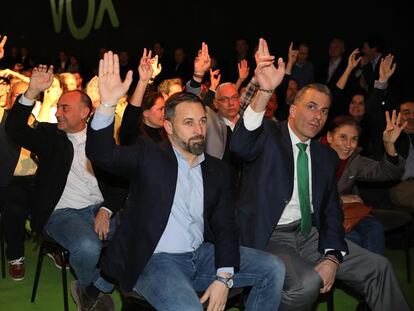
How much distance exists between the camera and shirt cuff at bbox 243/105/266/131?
3.01m

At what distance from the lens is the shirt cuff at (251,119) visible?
3014mm

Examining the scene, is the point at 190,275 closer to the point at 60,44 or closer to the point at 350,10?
the point at 350,10

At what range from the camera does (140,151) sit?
9.10 ft

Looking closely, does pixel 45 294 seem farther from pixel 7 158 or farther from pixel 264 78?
pixel 264 78

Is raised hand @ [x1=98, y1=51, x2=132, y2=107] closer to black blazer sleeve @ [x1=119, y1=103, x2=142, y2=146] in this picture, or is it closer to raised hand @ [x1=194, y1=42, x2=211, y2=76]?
black blazer sleeve @ [x1=119, y1=103, x2=142, y2=146]

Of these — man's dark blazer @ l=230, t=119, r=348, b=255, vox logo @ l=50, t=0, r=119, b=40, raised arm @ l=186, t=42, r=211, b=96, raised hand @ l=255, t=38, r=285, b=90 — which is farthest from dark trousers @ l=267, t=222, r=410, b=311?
vox logo @ l=50, t=0, r=119, b=40

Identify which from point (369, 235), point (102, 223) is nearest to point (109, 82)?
point (102, 223)

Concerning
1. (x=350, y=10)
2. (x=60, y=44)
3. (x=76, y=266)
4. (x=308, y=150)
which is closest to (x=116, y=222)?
(x=76, y=266)

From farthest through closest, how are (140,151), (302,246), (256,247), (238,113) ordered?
(238,113) < (302,246) < (256,247) < (140,151)

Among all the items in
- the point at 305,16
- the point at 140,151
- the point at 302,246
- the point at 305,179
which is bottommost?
the point at 302,246

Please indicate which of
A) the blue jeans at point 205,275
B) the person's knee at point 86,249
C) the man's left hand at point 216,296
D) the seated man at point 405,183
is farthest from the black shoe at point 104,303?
the seated man at point 405,183

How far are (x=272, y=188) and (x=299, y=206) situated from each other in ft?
0.77

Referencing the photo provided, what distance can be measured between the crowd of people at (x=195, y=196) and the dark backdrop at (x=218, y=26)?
3696mm

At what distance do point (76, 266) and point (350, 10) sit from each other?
20.0ft
